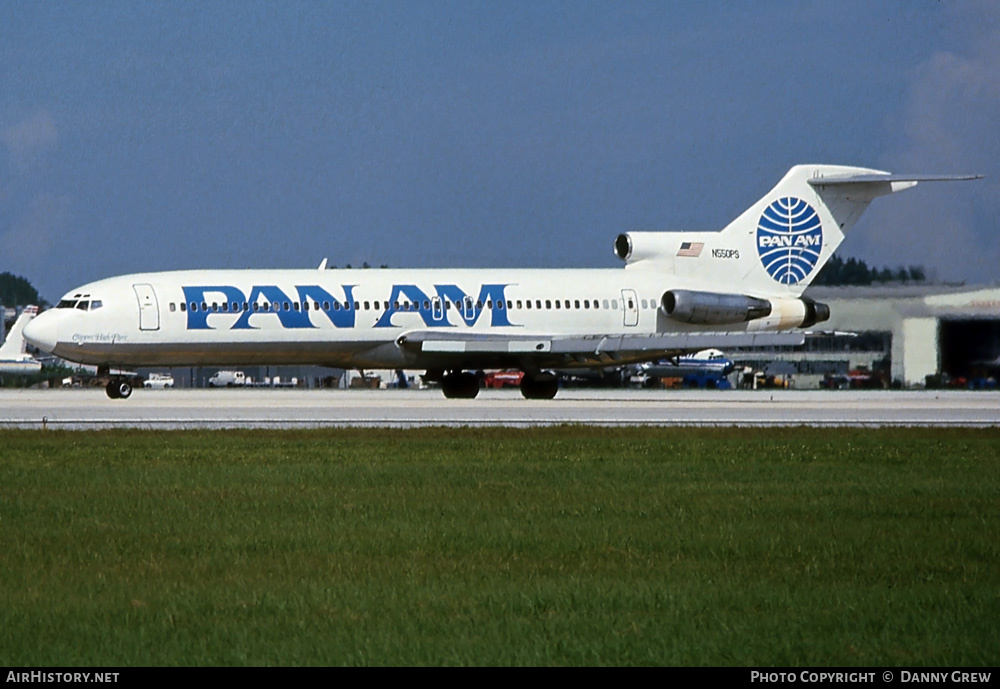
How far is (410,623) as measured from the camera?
938cm

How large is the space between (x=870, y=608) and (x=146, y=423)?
22.1m

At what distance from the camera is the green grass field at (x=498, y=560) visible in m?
8.86

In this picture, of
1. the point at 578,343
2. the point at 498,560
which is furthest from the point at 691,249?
the point at 498,560

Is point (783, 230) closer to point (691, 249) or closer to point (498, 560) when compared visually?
point (691, 249)

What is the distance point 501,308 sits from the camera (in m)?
45.2

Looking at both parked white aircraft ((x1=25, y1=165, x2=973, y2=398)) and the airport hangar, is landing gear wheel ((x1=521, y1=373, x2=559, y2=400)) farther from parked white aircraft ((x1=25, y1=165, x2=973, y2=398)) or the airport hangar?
the airport hangar

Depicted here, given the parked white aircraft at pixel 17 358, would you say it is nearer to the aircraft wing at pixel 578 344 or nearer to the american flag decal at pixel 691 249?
the aircraft wing at pixel 578 344

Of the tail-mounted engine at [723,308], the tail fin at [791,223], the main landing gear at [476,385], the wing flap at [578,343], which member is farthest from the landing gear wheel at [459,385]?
the tail fin at [791,223]

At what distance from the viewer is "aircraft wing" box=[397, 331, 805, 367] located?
42750mm

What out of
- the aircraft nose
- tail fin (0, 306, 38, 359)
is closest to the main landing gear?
the aircraft nose

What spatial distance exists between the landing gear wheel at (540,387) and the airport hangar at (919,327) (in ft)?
25.8

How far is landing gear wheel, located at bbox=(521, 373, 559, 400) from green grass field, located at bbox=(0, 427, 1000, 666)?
2510 cm
